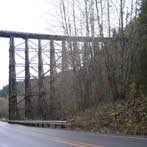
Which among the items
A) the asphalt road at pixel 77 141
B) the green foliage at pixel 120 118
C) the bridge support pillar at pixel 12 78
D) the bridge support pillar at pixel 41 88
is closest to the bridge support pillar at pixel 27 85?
the bridge support pillar at pixel 41 88

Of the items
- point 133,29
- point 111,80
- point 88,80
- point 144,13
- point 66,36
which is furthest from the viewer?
point 66,36

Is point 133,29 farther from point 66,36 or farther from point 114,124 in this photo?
point 66,36

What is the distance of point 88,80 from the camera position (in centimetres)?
3216

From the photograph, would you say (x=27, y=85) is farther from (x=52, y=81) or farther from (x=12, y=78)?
(x=52, y=81)

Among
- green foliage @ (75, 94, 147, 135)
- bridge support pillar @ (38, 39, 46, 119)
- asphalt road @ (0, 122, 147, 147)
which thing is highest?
bridge support pillar @ (38, 39, 46, 119)

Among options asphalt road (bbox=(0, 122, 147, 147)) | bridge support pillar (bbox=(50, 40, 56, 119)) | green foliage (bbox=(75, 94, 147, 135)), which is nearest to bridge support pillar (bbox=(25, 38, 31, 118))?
bridge support pillar (bbox=(50, 40, 56, 119))

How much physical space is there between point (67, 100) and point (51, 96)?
15.2 ft

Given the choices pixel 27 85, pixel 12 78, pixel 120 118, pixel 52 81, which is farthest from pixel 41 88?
pixel 120 118

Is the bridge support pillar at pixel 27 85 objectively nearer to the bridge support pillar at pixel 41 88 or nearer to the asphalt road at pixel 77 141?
the bridge support pillar at pixel 41 88

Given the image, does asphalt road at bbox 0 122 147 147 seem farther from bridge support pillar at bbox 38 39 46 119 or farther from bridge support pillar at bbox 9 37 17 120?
bridge support pillar at bbox 9 37 17 120

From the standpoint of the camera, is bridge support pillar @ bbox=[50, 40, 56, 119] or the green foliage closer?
the green foliage

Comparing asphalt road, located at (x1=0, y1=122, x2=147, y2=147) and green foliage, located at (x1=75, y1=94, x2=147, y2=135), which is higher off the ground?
green foliage, located at (x1=75, y1=94, x2=147, y2=135)

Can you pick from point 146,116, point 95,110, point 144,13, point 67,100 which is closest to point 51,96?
point 67,100

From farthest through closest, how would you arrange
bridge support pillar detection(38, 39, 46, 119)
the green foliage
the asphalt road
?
bridge support pillar detection(38, 39, 46, 119), the green foliage, the asphalt road
